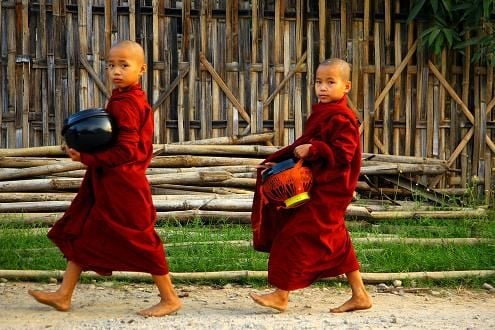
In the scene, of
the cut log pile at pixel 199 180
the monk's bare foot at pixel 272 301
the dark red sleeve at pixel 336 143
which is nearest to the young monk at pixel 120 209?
the monk's bare foot at pixel 272 301

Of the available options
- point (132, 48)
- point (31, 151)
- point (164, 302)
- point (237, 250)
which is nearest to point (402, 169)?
point (237, 250)

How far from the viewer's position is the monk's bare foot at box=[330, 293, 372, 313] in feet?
18.9

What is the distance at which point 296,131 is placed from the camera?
32.2 ft

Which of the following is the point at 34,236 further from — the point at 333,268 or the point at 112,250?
the point at 333,268

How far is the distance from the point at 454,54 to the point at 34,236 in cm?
488

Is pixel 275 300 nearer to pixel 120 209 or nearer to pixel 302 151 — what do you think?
pixel 302 151

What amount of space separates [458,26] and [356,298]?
504 centimetres

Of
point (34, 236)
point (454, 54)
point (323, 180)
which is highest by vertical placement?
point (454, 54)

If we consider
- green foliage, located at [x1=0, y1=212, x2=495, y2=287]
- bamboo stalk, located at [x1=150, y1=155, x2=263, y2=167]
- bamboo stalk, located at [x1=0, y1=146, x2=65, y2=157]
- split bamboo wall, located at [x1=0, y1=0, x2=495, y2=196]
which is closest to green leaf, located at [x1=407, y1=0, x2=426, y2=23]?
split bamboo wall, located at [x1=0, y1=0, x2=495, y2=196]

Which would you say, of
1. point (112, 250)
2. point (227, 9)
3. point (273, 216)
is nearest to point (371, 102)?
point (227, 9)

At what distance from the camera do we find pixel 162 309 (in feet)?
18.1

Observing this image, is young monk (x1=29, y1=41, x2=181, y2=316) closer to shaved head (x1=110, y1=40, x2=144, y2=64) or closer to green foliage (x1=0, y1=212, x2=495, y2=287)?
shaved head (x1=110, y1=40, x2=144, y2=64)

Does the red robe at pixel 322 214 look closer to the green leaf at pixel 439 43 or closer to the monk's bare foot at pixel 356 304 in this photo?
the monk's bare foot at pixel 356 304

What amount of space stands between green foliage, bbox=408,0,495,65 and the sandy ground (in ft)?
12.0
